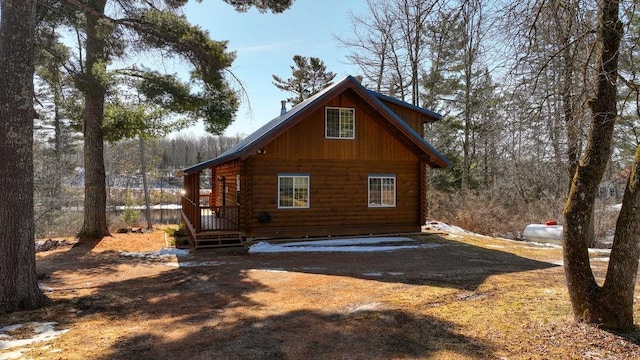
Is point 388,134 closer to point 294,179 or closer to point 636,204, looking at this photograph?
point 294,179

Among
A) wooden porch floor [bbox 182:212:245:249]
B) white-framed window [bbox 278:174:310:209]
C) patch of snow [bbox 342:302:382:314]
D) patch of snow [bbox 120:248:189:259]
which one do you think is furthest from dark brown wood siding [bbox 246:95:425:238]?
patch of snow [bbox 342:302:382:314]

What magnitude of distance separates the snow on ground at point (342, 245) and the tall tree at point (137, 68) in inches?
176

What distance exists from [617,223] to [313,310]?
4.28 m

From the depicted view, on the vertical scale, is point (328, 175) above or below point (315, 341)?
above

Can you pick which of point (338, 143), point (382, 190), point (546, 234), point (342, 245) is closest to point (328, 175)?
point (338, 143)

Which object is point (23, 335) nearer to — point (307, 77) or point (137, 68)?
point (137, 68)

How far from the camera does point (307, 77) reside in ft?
111

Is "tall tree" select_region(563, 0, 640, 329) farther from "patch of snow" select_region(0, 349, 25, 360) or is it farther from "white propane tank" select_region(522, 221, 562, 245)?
"white propane tank" select_region(522, 221, 562, 245)

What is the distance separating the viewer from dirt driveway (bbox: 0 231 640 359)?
4.60m

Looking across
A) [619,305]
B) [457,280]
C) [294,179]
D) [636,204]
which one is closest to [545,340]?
[619,305]

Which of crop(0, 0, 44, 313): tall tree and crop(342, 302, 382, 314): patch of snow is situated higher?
crop(0, 0, 44, 313): tall tree

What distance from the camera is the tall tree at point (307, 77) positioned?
3350 cm

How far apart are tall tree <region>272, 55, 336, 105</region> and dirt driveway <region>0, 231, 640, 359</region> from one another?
978 inches

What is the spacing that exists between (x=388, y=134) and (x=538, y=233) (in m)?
7.76
